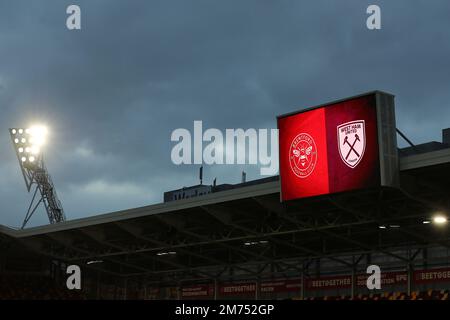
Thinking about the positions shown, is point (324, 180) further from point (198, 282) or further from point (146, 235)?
point (198, 282)

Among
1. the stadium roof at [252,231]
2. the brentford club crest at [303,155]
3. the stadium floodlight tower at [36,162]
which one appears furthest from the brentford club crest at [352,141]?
the stadium floodlight tower at [36,162]

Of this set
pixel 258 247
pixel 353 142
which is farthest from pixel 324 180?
pixel 258 247

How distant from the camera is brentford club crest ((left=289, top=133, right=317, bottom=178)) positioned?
96.5ft

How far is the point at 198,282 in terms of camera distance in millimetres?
46688

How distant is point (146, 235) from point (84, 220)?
3470 millimetres

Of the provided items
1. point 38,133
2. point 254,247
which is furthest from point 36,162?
point 254,247

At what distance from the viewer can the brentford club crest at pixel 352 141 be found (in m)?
27.7

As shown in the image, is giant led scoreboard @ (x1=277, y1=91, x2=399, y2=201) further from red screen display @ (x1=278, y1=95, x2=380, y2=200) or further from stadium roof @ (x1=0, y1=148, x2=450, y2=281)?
stadium roof @ (x1=0, y1=148, x2=450, y2=281)

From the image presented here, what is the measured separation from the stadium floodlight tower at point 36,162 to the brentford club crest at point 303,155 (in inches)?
1120

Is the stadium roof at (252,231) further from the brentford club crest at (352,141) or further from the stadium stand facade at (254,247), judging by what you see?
the brentford club crest at (352,141)

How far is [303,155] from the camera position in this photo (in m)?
29.9

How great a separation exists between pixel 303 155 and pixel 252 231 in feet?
21.2

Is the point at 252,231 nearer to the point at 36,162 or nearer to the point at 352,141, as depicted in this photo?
the point at 352,141
